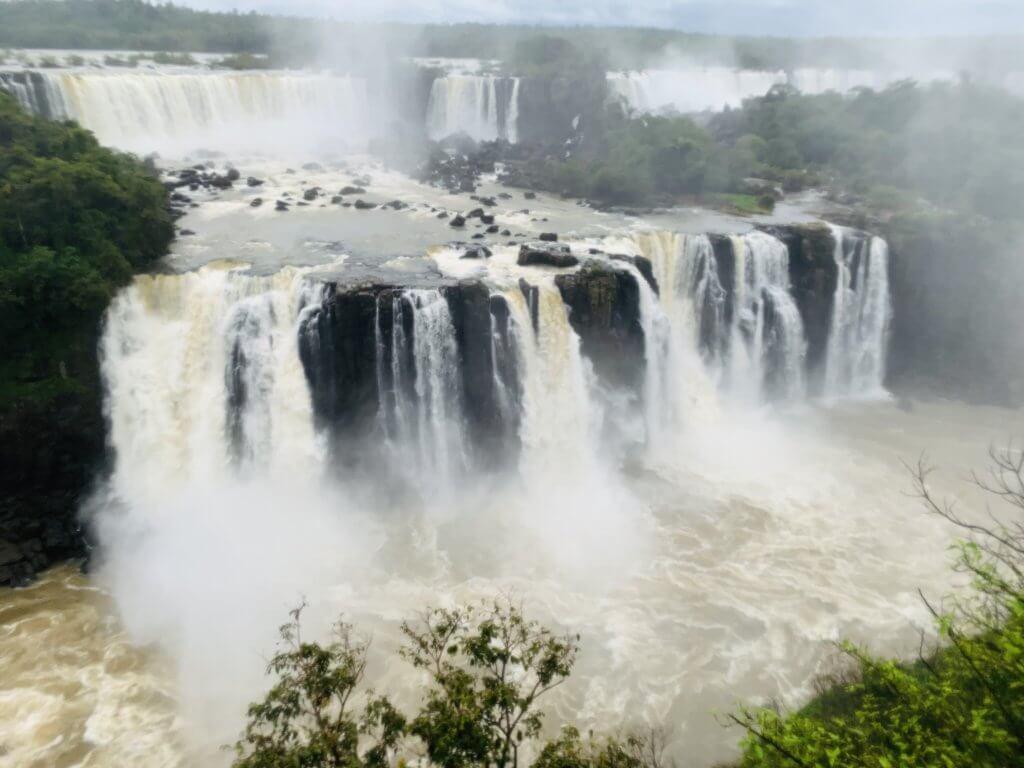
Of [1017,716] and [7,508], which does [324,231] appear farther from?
[1017,716]

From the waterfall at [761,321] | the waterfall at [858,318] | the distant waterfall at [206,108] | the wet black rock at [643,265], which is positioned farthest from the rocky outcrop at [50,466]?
the waterfall at [858,318]

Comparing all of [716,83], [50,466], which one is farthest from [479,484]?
[716,83]

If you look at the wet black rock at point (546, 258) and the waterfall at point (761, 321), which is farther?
the waterfall at point (761, 321)

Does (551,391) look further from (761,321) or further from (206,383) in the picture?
(206,383)

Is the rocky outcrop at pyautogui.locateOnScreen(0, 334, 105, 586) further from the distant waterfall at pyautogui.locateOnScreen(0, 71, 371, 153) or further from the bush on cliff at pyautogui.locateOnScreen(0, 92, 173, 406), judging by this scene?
the distant waterfall at pyautogui.locateOnScreen(0, 71, 371, 153)

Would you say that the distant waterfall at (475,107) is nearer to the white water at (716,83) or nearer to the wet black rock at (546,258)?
the white water at (716,83)

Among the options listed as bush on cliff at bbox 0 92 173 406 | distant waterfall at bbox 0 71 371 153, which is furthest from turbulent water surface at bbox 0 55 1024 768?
distant waterfall at bbox 0 71 371 153
